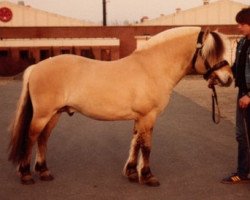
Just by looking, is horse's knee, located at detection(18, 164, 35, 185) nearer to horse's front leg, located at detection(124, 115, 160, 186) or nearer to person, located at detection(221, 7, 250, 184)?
horse's front leg, located at detection(124, 115, 160, 186)

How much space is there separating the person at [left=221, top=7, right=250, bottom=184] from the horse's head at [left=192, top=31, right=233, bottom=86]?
15 centimetres

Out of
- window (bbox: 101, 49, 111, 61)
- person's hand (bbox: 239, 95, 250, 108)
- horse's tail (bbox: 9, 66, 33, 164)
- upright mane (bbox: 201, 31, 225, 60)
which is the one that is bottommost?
window (bbox: 101, 49, 111, 61)

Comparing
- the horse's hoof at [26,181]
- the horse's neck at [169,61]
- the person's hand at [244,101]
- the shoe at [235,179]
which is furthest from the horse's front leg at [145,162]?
the horse's hoof at [26,181]

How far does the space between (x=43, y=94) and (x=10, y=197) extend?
1.32 metres

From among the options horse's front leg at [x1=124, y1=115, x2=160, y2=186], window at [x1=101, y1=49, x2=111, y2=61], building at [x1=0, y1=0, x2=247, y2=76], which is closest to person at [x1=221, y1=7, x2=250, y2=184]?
horse's front leg at [x1=124, y1=115, x2=160, y2=186]

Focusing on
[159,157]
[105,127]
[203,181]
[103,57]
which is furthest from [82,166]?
[103,57]

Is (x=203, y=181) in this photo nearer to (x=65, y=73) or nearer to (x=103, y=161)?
(x=103, y=161)

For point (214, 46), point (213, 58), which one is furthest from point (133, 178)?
point (214, 46)

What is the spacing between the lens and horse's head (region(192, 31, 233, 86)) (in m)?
5.40

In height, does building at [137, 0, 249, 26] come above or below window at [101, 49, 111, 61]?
above

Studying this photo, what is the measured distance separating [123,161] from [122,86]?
5.37 ft

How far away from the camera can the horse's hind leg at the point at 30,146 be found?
18.8 feet

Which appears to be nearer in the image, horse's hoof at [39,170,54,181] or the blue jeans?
the blue jeans

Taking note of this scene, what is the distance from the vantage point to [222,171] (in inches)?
246
